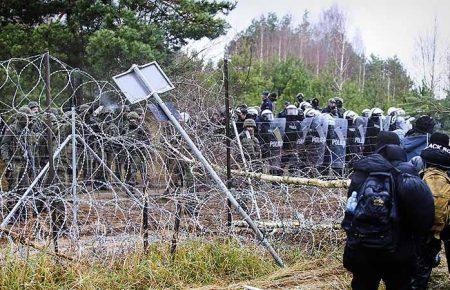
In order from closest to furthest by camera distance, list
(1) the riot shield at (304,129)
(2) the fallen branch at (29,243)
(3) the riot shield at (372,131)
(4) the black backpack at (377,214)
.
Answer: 1. (4) the black backpack at (377,214)
2. (2) the fallen branch at (29,243)
3. (1) the riot shield at (304,129)
4. (3) the riot shield at (372,131)

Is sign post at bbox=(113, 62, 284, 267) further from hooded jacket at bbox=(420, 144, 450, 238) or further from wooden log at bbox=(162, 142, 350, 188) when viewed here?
hooded jacket at bbox=(420, 144, 450, 238)

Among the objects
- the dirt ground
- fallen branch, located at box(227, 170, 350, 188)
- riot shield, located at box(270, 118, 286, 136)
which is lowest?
the dirt ground

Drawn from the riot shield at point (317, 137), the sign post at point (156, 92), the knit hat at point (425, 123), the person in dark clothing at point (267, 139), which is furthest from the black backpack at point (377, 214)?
the riot shield at point (317, 137)

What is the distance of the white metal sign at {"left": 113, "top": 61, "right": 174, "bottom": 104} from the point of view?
5.47m

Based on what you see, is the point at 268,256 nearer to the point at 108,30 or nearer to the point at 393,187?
the point at 393,187

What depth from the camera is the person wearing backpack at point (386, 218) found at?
152 inches

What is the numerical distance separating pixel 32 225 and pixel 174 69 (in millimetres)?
8989

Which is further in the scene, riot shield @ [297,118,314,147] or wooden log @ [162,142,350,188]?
riot shield @ [297,118,314,147]

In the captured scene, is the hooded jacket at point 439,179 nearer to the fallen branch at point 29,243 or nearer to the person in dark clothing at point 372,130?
the fallen branch at point 29,243

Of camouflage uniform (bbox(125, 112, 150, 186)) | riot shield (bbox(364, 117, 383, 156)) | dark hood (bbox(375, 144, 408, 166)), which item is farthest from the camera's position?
riot shield (bbox(364, 117, 383, 156))

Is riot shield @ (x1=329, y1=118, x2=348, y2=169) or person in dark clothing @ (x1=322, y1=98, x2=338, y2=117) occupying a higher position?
person in dark clothing @ (x1=322, y1=98, x2=338, y2=117)

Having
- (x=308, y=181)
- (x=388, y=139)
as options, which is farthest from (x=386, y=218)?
(x=308, y=181)

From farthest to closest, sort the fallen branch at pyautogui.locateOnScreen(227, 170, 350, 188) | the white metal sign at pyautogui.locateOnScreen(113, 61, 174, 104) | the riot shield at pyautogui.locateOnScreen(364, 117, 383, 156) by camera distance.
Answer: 1. the riot shield at pyautogui.locateOnScreen(364, 117, 383, 156)
2. the fallen branch at pyautogui.locateOnScreen(227, 170, 350, 188)
3. the white metal sign at pyautogui.locateOnScreen(113, 61, 174, 104)

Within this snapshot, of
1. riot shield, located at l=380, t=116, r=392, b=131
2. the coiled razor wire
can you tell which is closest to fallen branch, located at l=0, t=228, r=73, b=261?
the coiled razor wire
